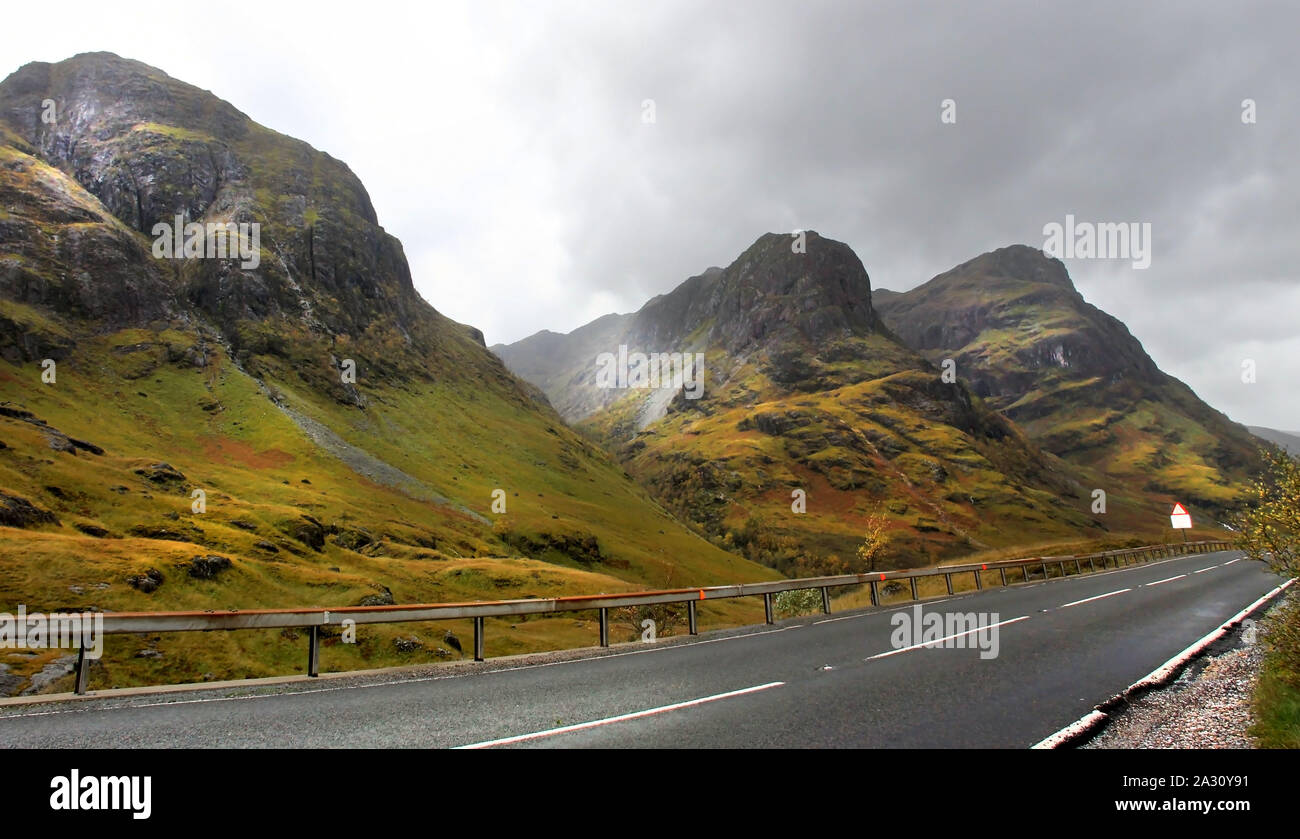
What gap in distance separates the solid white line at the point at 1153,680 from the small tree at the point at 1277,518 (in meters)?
1.97

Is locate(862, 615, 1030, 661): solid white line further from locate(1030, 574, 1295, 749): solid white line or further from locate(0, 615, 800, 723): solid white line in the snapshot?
locate(0, 615, 800, 723): solid white line

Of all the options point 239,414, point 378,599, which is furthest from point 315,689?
point 239,414

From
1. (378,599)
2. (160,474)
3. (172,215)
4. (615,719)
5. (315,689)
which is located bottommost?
(378,599)

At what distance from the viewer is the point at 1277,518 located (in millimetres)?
8781

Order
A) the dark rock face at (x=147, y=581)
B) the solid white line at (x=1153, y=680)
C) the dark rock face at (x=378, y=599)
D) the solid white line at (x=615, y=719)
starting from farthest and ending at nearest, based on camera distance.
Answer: the dark rock face at (x=378, y=599), the dark rock face at (x=147, y=581), the solid white line at (x=615, y=719), the solid white line at (x=1153, y=680)

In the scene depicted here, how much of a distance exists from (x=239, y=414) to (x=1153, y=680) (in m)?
93.5

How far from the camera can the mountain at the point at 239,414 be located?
2897 cm

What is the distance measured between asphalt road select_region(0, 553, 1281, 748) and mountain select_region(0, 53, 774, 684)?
1407 centimetres

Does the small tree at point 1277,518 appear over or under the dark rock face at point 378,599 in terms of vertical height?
over

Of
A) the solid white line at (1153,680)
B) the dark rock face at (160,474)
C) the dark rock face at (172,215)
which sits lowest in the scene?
the solid white line at (1153,680)

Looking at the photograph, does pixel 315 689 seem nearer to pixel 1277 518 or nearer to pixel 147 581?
pixel 1277 518

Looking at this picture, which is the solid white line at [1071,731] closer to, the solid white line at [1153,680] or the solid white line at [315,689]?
the solid white line at [1153,680]

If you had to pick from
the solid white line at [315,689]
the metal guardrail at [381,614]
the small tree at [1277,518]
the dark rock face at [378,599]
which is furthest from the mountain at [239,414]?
the small tree at [1277,518]
